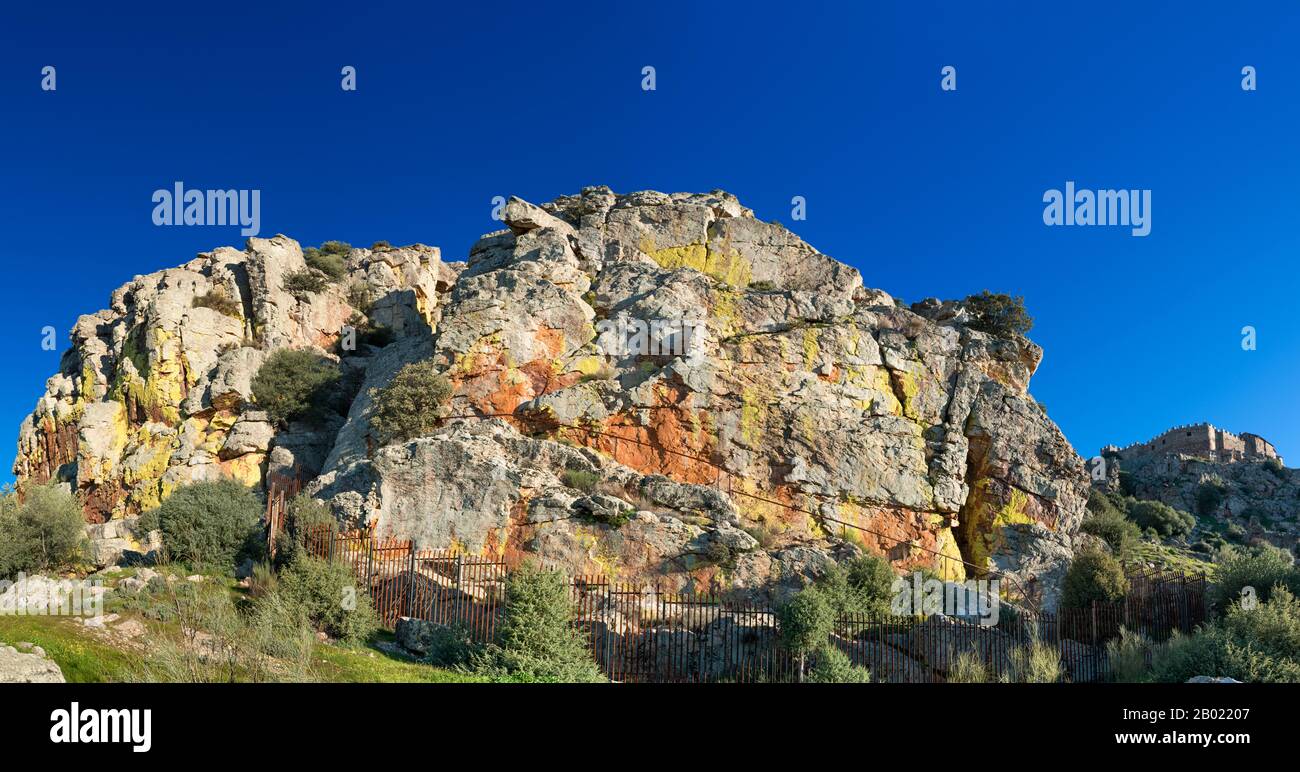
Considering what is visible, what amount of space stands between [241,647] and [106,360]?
35.2 m

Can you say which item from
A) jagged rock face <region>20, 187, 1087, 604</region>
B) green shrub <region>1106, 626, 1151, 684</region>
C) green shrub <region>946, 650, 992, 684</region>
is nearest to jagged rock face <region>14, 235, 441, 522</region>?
jagged rock face <region>20, 187, 1087, 604</region>

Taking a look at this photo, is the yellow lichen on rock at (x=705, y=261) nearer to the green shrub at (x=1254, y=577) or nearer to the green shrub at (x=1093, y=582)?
the green shrub at (x=1093, y=582)

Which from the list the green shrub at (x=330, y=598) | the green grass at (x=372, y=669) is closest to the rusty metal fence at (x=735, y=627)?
A: the green shrub at (x=330, y=598)

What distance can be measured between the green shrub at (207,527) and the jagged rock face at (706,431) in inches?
96.5

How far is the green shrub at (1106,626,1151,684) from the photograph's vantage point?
1416 cm

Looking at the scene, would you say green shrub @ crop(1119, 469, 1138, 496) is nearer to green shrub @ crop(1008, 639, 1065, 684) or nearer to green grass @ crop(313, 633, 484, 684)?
green shrub @ crop(1008, 639, 1065, 684)

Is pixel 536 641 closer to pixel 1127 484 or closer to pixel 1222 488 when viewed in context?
pixel 1222 488

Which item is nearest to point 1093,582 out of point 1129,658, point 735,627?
point 1129,658

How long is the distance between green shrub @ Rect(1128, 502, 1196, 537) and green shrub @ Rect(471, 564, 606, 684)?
1597 inches

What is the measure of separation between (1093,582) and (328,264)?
4016 cm

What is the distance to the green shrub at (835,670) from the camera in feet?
44.7

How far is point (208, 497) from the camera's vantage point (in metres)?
20.2

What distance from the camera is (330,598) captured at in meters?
15.5
